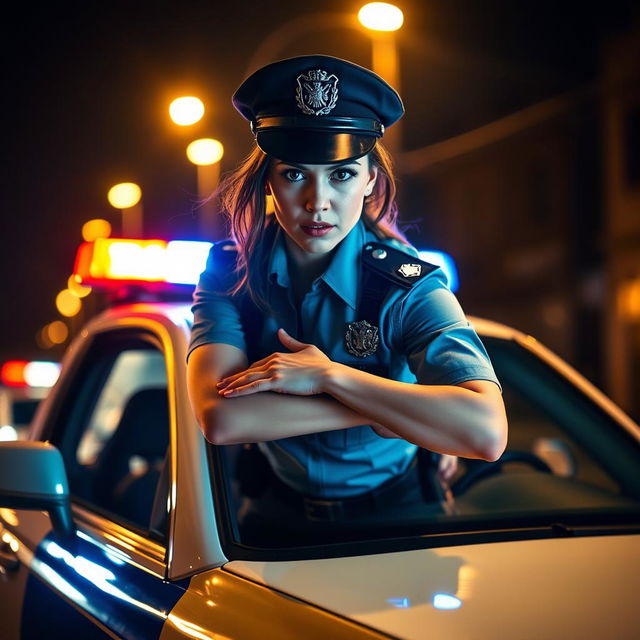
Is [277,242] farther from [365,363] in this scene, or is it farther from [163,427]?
[163,427]

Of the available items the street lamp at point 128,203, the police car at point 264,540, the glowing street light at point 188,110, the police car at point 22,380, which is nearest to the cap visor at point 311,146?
the police car at point 264,540

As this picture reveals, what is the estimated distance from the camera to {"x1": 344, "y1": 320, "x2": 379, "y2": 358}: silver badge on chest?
1.66 m

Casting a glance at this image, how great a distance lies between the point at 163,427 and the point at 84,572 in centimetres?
122

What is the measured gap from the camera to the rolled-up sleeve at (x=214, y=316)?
1.72 meters

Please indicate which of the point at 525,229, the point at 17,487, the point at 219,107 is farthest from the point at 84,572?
the point at 525,229

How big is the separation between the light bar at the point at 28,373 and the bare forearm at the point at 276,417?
4964 millimetres

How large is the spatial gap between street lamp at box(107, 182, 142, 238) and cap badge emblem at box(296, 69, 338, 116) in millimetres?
7317

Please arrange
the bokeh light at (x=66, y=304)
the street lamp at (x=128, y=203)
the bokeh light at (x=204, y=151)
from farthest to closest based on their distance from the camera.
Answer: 1. the bokeh light at (x=66, y=304)
2. the street lamp at (x=128, y=203)
3. the bokeh light at (x=204, y=151)

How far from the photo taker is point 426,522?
1.75 meters

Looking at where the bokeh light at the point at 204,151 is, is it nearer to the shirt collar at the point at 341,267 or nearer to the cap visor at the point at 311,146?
the shirt collar at the point at 341,267

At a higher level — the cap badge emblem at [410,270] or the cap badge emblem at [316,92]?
the cap badge emblem at [316,92]

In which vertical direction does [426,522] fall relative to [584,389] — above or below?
below

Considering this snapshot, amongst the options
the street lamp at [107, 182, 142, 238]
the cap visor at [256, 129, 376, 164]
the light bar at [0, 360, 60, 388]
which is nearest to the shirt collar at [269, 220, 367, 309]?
the cap visor at [256, 129, 376, 164]

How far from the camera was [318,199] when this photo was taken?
5.12 ft
